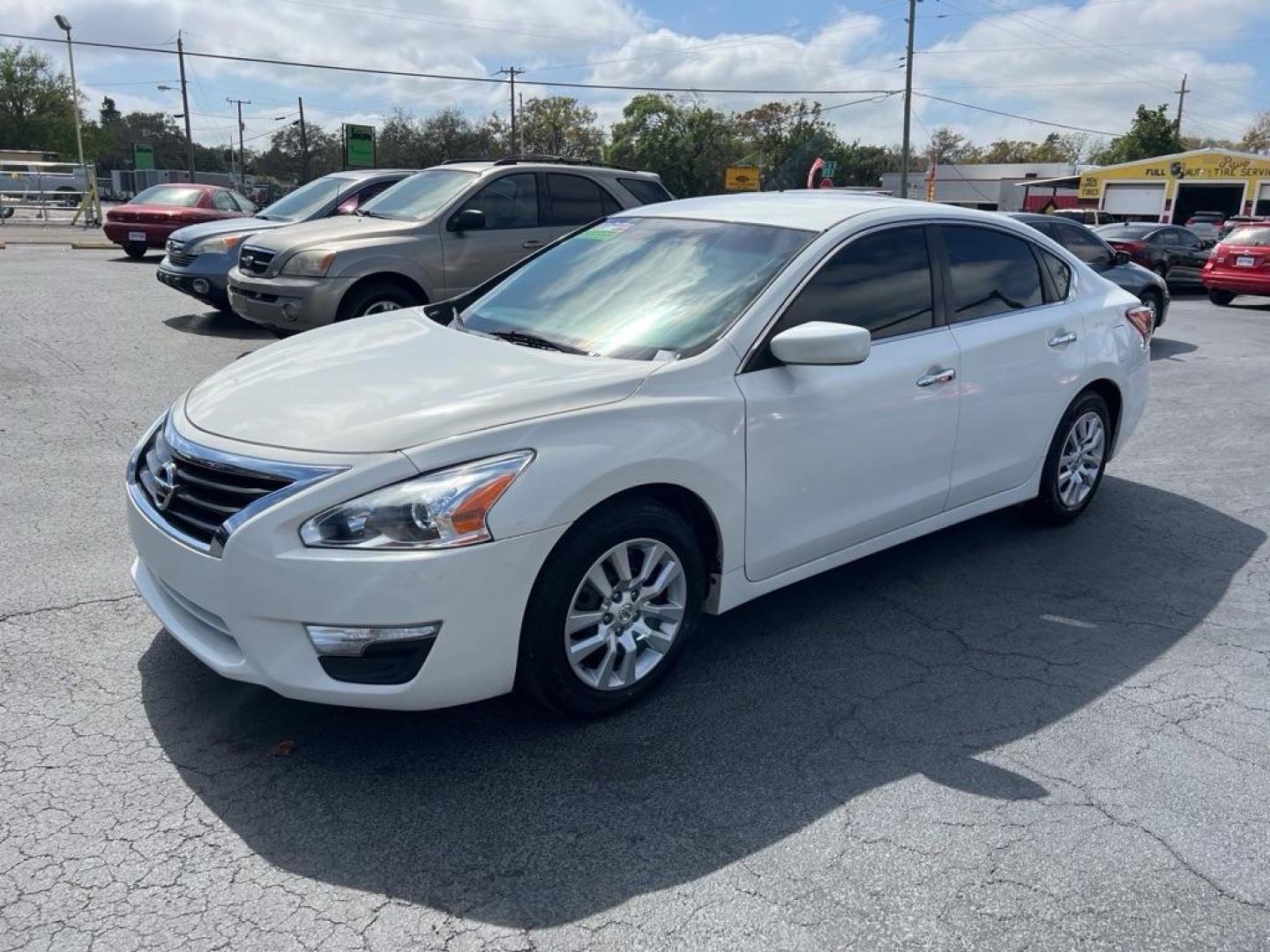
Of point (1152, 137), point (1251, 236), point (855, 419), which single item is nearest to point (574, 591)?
point (855, 419)

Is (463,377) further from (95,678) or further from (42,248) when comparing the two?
(42,248)

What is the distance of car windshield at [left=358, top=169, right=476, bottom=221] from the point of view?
9648mm

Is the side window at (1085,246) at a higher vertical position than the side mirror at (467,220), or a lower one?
lower

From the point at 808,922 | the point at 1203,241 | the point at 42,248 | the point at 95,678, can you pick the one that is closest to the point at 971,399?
the point at 808,922

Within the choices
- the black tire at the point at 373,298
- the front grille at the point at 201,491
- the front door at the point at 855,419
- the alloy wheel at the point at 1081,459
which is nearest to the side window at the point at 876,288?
the front door at the point at 855,419

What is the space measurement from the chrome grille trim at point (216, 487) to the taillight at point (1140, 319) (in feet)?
15.2

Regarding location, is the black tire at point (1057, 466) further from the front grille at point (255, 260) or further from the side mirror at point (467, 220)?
the front grille at point (255, 260)

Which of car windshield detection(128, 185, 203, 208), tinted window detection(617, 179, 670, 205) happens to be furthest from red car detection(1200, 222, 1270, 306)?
car windshield detection(128, 185, 203, 208)

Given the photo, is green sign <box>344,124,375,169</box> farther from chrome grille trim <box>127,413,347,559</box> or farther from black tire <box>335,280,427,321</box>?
chrome grille trim <box>127,413,347,559</box>

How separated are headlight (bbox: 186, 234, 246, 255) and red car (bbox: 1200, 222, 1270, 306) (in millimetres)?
16395

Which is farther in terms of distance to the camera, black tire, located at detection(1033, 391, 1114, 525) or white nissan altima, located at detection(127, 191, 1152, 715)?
black tire, located at detection(1033, 391, 1114, 525)

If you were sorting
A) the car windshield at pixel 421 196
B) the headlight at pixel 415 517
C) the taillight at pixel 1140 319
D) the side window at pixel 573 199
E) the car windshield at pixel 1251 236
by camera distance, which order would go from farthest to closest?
the car windshield at pixel 1251 236, the side window at pixel 573 199, the car windshield at pixel 421 196, the taillight at pixel 1140 319, the headlight at pixel 415 517

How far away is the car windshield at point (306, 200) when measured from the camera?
12219mm

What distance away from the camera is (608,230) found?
189 inches
